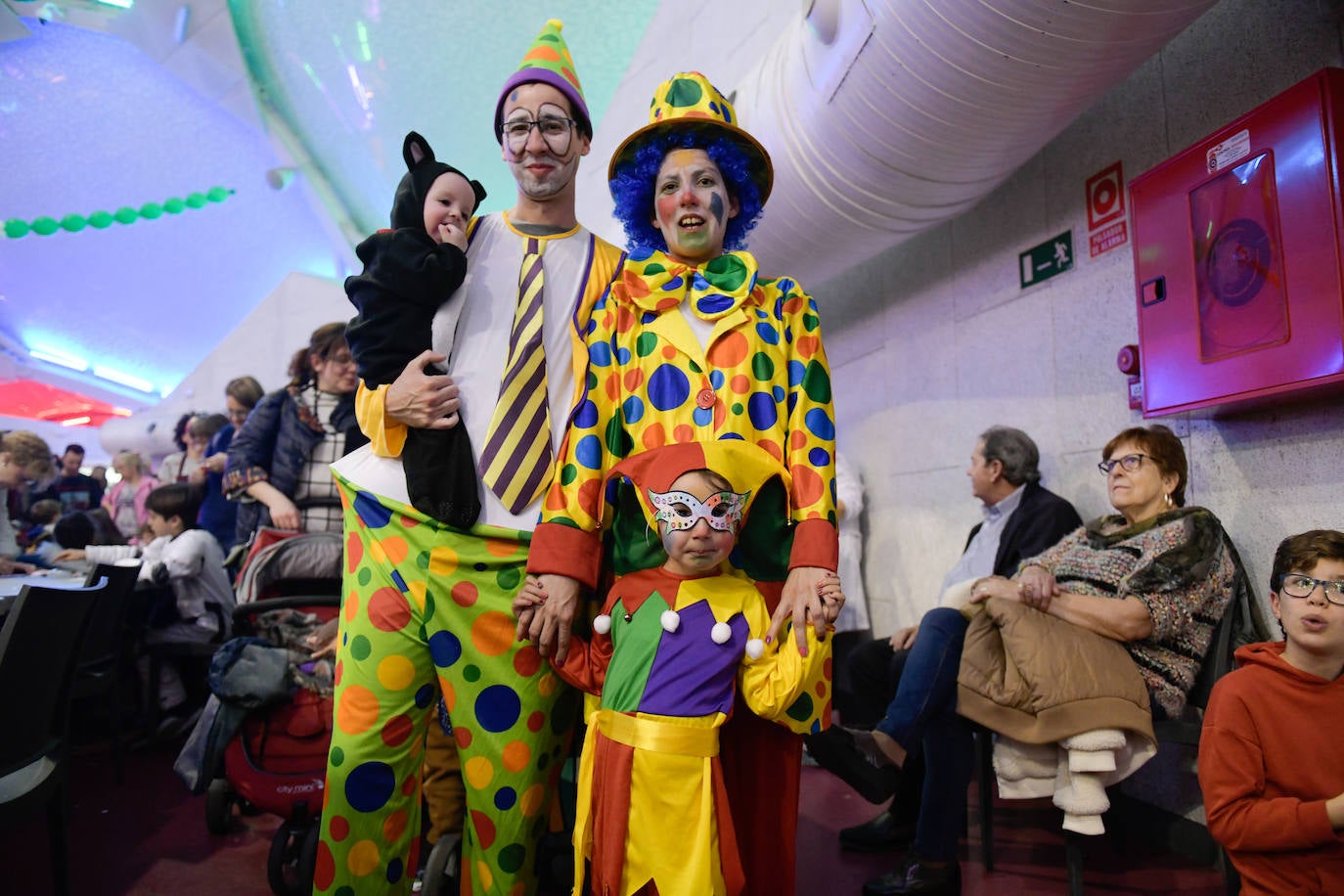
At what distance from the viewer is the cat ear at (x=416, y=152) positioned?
4.52 ft

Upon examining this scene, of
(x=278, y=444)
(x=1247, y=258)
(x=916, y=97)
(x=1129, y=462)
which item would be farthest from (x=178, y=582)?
(x=1247, y=258)

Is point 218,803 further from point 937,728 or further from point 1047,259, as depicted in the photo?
point 1047,259

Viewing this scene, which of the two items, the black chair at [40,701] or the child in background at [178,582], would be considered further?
the child in background at [178,582]

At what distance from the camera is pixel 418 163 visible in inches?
55.5

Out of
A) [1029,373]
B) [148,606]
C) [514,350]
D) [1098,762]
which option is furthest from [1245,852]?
[148,606]

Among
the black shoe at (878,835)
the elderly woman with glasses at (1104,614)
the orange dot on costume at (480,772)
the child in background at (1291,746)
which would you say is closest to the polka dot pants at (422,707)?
the orange dot on costume at (480,772)

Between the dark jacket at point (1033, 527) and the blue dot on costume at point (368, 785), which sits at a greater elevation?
the dark jacket at point (1033, 527)

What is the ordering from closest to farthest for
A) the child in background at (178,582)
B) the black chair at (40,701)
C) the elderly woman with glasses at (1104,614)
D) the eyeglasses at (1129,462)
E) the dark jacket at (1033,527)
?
1. the black chair at (40,701)
2. the elderly woman with glasses at (1104,614)
3. the eyeglasses at (1129,462)
4. the dark jacket at (1033,527)
5. the child in background at (178,582)

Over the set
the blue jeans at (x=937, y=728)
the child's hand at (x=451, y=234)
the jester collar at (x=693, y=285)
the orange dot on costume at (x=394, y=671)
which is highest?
the child's hand at (x=451, y=234)

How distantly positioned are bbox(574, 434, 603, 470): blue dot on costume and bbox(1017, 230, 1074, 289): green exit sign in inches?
90.8

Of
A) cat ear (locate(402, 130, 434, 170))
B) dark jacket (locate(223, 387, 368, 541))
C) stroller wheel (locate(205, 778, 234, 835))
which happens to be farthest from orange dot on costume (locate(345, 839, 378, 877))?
dark jacket (locate(223, 387, 368, 541))

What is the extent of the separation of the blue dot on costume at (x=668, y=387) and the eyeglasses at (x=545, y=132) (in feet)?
1.51

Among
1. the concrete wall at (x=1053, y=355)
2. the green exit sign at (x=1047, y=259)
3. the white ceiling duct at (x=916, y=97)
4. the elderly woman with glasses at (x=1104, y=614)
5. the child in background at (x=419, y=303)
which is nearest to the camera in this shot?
the child in background at (x=419, y=303)

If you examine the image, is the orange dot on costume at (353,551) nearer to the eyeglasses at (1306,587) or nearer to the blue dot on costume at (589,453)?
the blue dot on costume at (589,453)
